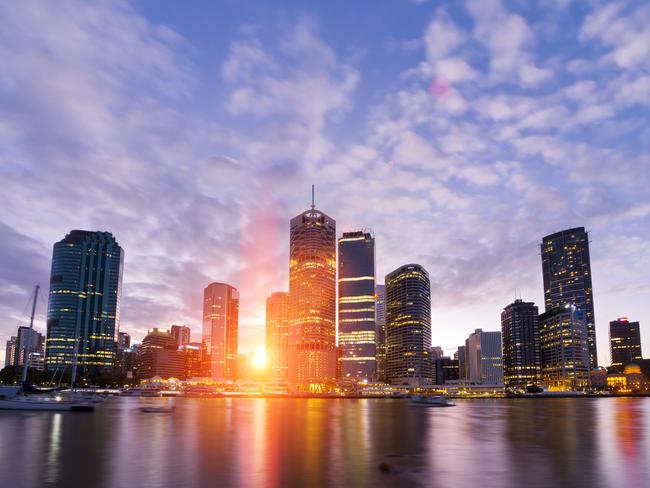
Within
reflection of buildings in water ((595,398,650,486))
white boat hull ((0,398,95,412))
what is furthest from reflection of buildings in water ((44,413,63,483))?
white boat hull ((0,398,95,412))

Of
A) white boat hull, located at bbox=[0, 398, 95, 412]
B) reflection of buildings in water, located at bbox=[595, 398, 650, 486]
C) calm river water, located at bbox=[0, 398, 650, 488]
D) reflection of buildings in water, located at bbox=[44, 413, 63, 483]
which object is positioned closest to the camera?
calm river water, located at bbox=[0, 398, 650, 488]

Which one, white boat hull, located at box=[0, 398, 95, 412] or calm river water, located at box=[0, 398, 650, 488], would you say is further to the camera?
white boat hull, located at box=[0, 398, 95, 412]

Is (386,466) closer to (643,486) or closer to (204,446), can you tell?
(643,486)

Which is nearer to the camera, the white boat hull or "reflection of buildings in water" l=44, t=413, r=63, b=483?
"reflection of buildings in water" l=44, t=413, r=63, b=483

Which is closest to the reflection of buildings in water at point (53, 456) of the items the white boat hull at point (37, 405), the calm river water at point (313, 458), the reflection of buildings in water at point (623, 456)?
the calm river water at point (313, 458)

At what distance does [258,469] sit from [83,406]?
107 metres

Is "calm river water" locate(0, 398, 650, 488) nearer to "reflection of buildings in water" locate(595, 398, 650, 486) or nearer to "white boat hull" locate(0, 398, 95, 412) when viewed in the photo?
"reflection of buildings in water" locate(595, 398, 650, 486)

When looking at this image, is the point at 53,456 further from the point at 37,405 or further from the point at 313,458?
the point at 37,405

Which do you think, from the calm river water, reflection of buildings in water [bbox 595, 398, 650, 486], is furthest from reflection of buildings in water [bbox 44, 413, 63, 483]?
reflection of buildings in water [bbox 595, 398, 650, 486]

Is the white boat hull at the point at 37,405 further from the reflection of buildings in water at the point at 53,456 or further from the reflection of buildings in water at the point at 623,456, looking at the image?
the reflection of buildings in water at the point at 623,456

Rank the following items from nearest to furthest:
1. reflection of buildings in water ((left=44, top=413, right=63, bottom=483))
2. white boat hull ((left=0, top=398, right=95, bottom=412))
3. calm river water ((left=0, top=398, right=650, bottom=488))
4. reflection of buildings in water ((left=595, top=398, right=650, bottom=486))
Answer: calm river water ((left=0, top=398, right=650, bottom=488)) → reflection of buildings in water ((left=44, top=413, right=63, bottom=483)) → reflection of buildings in water ((left=595, top=398, right=650, bottom=486)) → white boat hull ((left=0, top=398, right=95, bottom=412))

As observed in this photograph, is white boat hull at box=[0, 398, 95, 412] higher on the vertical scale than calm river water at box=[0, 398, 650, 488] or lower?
Answer: lower

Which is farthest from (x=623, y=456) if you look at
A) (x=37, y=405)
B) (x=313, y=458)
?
(x=37, y=405)

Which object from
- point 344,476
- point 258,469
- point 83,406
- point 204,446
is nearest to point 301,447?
point 204,446
